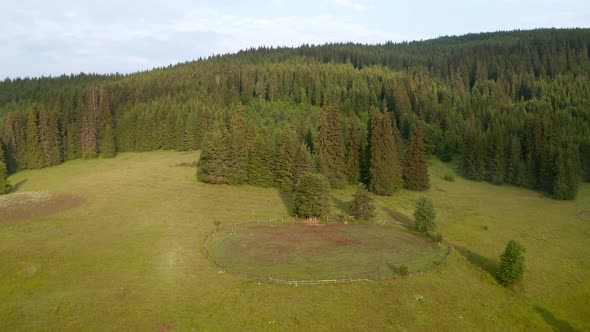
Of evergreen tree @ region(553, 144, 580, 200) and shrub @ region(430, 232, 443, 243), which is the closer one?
shrub @ region(430, 232, 443, 243)

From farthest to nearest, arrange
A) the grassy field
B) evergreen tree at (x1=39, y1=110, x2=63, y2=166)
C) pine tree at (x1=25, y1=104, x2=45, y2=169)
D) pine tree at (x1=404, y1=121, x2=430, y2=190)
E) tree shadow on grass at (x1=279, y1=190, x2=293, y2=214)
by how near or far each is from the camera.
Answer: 1. evergreen tree at (x1=39, y1=110, x2=63, y2=166)
2. pine tree at (x1=25, y1=104, x2=45, y2=169)
3. pine tree at (x1=404, y1=121, x2=430, y2=190)
4. tree shadow on grass at (x1=279, y1=190, x2=293, y2=214)
5. the grassy field

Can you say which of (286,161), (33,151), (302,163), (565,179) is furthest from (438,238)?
(33,151)

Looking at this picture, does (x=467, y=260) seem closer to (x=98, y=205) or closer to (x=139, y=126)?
(x=98, y=205)

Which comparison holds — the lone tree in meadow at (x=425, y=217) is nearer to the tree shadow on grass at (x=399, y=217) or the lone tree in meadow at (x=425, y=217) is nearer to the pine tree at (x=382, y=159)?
the tree shadow on grass at (x=399, y=217)

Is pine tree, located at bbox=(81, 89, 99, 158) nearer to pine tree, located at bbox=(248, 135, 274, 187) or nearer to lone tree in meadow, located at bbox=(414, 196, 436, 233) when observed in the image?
pine tree, located at bbox=(248, 135, 274, 187)

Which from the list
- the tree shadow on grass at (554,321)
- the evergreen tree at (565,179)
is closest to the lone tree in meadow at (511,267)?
the tree shadow on grass at (554,321)

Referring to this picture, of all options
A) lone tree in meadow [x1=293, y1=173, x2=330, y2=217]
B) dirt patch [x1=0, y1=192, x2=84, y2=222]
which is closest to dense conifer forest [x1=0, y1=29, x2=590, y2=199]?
lone tree in meadow [x1=293, y1=173, x2=330, y2=217]

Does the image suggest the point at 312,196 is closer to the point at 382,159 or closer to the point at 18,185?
the point at 382,159
